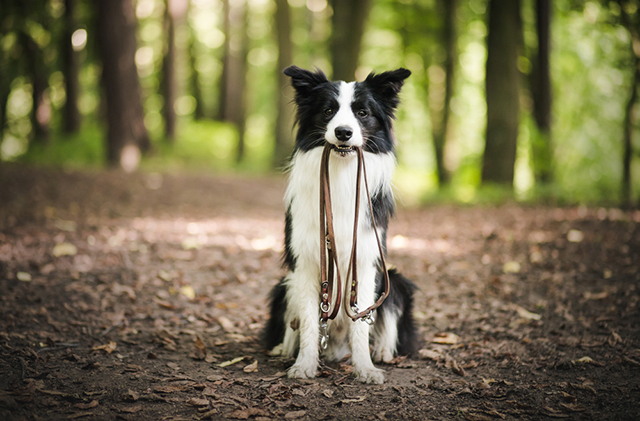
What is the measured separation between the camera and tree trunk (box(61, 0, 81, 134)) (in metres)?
16.0

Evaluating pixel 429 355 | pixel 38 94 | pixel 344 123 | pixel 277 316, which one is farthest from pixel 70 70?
pixel 429 355

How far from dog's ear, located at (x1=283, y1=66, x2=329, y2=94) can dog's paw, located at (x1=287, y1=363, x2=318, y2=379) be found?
1.95 meters

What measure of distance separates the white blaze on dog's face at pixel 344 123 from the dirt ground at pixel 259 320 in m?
1.64

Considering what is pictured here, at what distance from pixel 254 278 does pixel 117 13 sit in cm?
879

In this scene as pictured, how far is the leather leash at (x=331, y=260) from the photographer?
10.2ft

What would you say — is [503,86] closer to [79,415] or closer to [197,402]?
[197,402]

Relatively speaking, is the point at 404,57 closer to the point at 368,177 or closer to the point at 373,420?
the point at 368,177

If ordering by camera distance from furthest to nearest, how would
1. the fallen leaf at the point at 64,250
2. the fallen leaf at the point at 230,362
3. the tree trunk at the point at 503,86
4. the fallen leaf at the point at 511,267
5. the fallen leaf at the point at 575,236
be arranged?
the tree trunk at the point at 503,86 < the fallen leaf at the point at 575,236 < the fallen leaf at the point at 511,267 < the fallen leaf at the point at 64,250 < the fallen leaf at the point at 230,362

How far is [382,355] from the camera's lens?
354 centimetres

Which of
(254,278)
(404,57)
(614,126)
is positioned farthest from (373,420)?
(614,126)

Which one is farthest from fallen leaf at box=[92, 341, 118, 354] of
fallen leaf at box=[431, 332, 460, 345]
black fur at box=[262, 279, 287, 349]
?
fallen leaf at box=[431, 332, 460, 345]

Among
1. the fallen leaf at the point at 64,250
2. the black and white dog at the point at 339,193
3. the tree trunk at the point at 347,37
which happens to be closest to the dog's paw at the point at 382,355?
the black and white dog at the point at 339,193

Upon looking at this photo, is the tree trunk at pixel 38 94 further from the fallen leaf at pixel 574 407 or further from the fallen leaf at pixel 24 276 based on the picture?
the fallen leaf at pixel 574 407

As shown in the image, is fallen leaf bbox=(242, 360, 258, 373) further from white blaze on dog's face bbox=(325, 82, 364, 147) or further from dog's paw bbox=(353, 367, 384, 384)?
white blaze on dog's face bbox=(325, 82, 364, 147)
